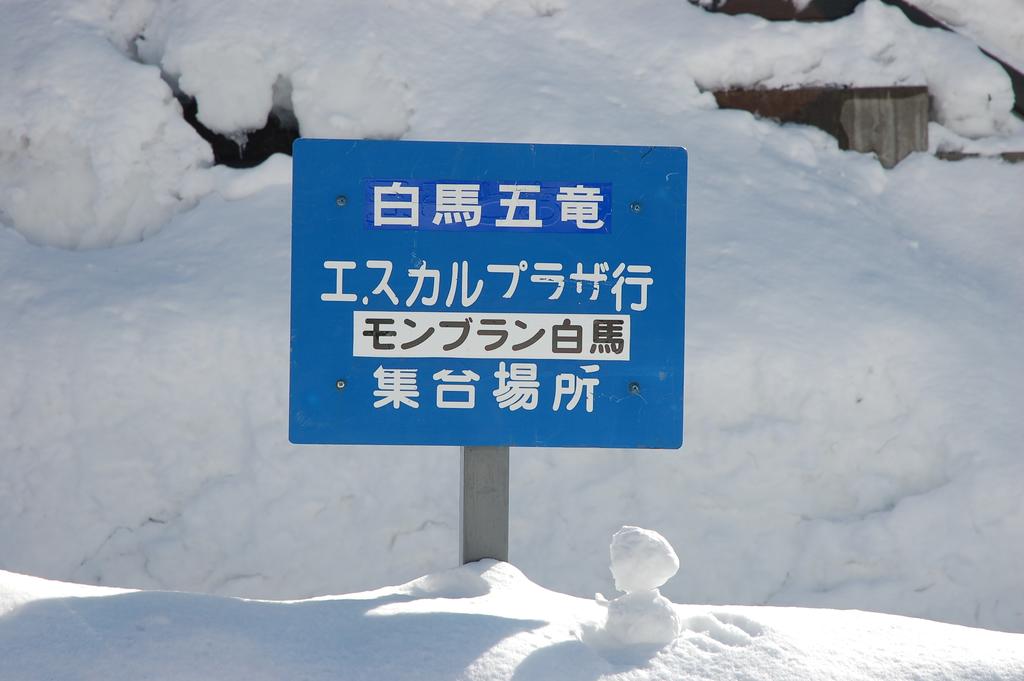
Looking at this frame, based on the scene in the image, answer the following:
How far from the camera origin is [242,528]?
3.43 metres

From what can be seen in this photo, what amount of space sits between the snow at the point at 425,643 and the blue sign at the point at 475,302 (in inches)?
14.1

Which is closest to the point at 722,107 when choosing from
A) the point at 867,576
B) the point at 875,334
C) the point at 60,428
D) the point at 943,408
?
the point at 875,334

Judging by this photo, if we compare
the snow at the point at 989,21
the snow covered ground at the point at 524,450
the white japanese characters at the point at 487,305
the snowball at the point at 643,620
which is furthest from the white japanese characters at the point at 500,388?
the snow at the point at 989,21

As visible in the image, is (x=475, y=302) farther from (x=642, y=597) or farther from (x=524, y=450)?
(x=524, y=450)

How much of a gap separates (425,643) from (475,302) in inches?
26.6

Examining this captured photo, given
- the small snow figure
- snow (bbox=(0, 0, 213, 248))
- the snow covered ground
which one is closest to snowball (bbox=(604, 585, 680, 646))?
the small snow figure

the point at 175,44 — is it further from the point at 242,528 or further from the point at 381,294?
the point at 381,294

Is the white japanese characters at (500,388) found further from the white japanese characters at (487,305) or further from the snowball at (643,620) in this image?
the snowball at (643,620)

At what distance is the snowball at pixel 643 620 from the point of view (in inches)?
74.2

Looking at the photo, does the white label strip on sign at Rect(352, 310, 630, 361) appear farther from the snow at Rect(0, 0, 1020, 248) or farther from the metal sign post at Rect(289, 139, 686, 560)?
the snow at Rect(0, 0, 1020, 248)

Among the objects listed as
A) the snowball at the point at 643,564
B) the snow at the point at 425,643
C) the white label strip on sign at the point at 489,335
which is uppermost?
the white label strip on sign at the point at 489,335

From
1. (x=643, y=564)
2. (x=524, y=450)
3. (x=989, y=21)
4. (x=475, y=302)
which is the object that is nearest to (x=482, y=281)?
(x=475, y=302)

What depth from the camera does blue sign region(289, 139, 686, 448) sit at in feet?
6.89

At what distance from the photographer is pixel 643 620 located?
1885 millimetres
